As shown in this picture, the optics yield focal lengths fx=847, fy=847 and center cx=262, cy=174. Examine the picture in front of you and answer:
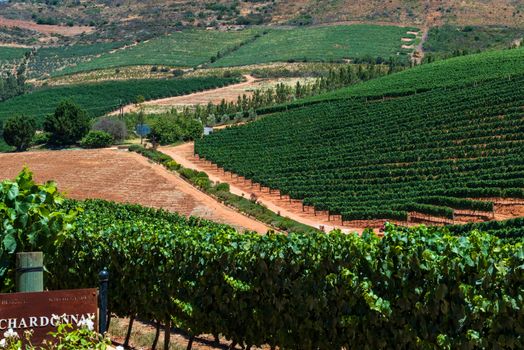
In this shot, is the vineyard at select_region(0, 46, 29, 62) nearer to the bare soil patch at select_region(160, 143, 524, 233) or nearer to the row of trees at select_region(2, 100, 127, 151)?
the row of trees at select_region(2, 100, 127, 151)

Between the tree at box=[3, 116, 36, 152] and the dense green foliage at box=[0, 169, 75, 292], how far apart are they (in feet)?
249

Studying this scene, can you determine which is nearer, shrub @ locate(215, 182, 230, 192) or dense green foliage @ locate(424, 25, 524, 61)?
shrub @ locate(215, 182, 230, 192)

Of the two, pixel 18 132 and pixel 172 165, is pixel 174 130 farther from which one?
pixel 172 165

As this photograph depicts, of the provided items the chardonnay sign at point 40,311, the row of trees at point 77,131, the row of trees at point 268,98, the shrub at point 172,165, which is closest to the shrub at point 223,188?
the shrub at point 172,165

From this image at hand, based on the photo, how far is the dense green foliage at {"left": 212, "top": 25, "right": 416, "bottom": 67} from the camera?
146 m

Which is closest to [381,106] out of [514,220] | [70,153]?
[70,153]

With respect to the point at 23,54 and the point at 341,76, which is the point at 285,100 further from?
the point at 23,54

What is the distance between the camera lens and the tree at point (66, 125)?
8912cm

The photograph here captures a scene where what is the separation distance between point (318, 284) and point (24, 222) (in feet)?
17.8

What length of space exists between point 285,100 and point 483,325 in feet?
311

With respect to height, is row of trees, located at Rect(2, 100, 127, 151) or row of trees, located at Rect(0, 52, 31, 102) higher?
row of trees, located at Rect(2, 100, 127, 151)

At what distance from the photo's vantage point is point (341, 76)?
112 m

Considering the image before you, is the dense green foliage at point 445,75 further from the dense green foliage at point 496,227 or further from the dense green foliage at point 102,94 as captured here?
the dense green foliage at point 496,227

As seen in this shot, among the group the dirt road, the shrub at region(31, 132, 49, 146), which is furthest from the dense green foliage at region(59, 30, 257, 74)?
the dirt road
